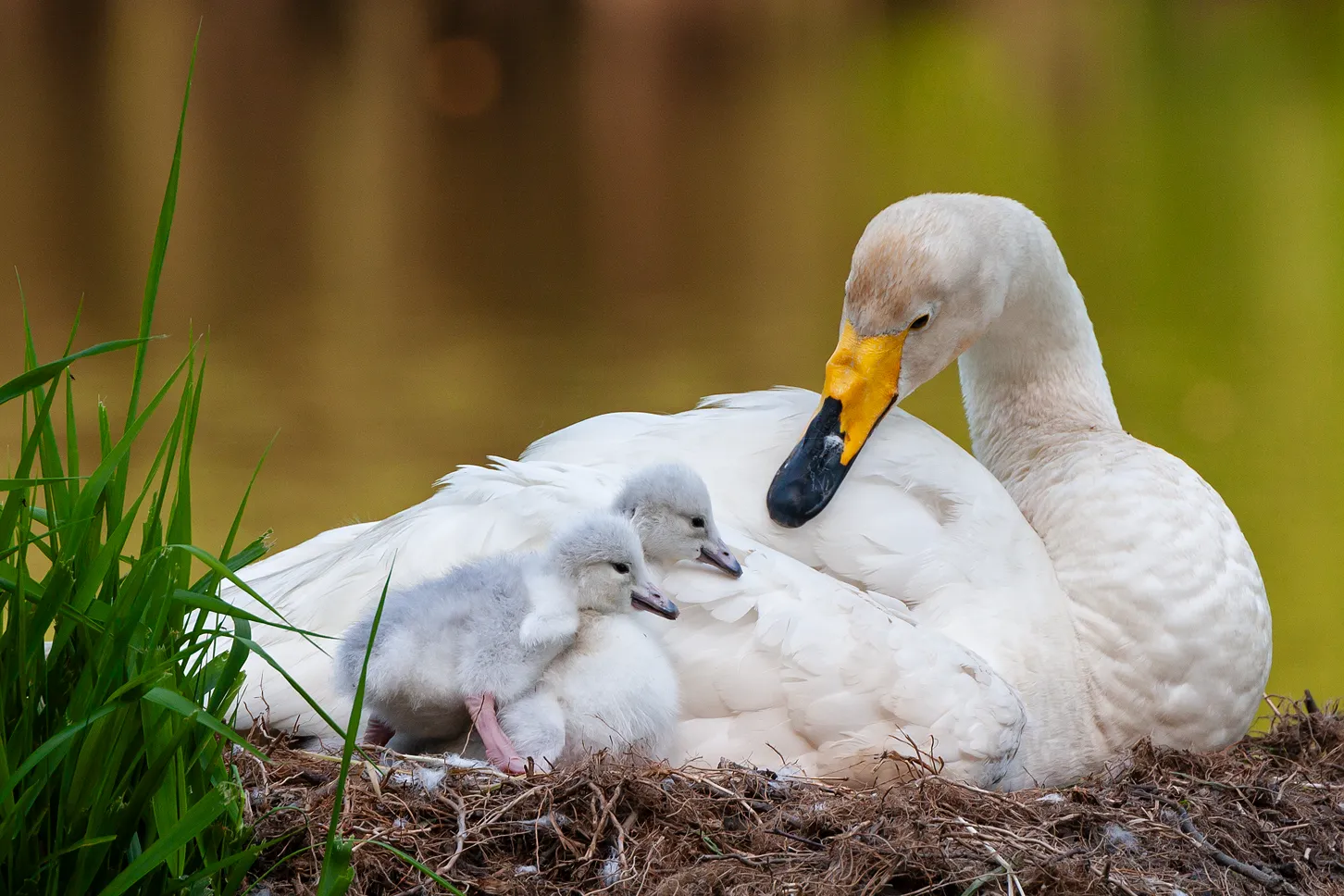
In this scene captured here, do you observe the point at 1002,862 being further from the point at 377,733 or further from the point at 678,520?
the point at 377,733

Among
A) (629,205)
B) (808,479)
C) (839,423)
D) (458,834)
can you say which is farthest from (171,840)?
(629,205)

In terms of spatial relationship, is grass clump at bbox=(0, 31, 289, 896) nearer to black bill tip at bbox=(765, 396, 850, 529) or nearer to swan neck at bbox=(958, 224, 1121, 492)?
black bill tip at bbox=(765, 396, 850, 529)

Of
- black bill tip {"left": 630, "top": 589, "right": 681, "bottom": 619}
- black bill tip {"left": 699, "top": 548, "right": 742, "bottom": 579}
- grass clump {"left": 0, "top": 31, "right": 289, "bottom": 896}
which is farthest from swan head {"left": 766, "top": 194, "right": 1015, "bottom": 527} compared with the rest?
grass clump {"left": 0, "top": 31, "right": 289, "bottom": 896}

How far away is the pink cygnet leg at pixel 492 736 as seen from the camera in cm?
176

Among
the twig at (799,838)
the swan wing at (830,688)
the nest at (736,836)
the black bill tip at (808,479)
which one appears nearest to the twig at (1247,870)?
the nest at (736,836)

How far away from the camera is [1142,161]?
7.26 meters

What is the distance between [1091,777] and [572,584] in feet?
2.93

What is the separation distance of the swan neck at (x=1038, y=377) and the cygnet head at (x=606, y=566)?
95 centimetres

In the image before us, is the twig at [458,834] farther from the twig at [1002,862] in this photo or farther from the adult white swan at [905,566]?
the twig at [1002,862]

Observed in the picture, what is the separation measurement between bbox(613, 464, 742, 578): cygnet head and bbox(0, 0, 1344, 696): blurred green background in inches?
85.3

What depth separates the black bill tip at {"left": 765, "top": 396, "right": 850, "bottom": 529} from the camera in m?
2.05

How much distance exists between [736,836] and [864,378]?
0.88 meters

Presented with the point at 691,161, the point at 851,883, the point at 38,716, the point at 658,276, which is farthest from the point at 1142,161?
the point at 38,716

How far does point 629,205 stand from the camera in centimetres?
650
